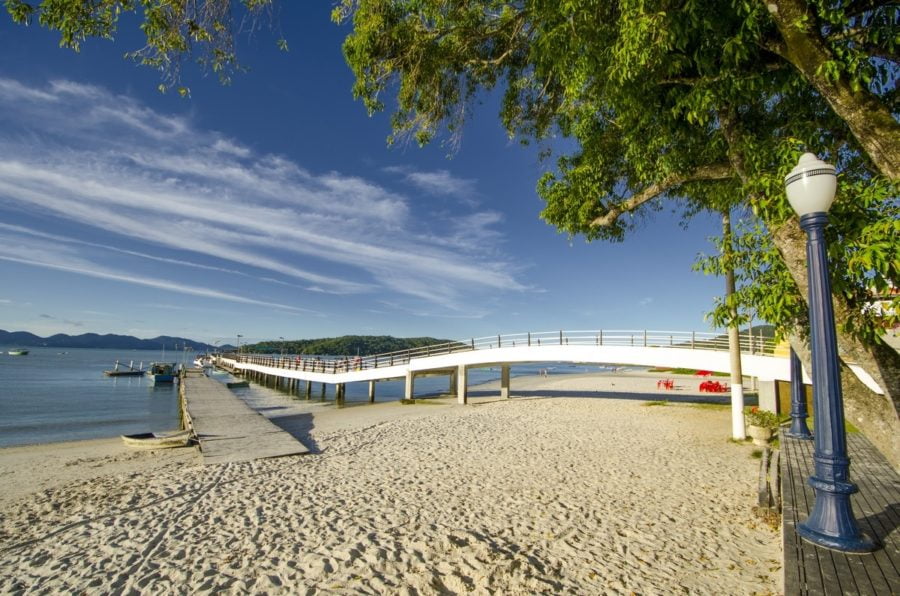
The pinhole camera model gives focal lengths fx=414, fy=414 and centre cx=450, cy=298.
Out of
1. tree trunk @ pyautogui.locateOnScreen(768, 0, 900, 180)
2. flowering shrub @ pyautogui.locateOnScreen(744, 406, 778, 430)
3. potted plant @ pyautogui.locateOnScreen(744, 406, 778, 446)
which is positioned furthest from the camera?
flowering shrub @ pyautogui.locateOnScreen(744, 406, 778, 430)

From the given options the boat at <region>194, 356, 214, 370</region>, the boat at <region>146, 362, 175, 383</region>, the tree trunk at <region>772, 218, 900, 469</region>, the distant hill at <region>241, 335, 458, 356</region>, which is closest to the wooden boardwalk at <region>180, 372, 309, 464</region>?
the tree trunk at <region>772, 218, 900, 469</region>

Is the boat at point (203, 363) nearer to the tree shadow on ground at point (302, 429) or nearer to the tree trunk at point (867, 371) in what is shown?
the tree shadow on ground at point (302, 429)

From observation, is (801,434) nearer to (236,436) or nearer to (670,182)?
(670,182)

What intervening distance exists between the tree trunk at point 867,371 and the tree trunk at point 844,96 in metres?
0.78

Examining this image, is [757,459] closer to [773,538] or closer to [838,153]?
[773,538]

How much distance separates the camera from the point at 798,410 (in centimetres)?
828

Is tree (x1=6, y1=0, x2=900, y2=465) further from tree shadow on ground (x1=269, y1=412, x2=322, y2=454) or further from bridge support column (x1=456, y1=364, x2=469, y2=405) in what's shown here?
bridge support column (x1=456, y1=364, x2=469, y2=405)

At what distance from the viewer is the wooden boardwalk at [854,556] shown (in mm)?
3086

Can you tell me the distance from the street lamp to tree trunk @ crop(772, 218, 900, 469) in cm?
39

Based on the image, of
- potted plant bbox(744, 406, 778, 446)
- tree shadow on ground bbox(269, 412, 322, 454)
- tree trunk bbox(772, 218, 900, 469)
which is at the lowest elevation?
tree shadow on ground bbox(269, 412, 322, 454)

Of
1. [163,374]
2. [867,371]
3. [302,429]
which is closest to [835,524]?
[867,371]

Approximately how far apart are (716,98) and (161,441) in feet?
55.0

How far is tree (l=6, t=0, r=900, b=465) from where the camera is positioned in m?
3.56

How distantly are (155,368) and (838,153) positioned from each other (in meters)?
60.8
